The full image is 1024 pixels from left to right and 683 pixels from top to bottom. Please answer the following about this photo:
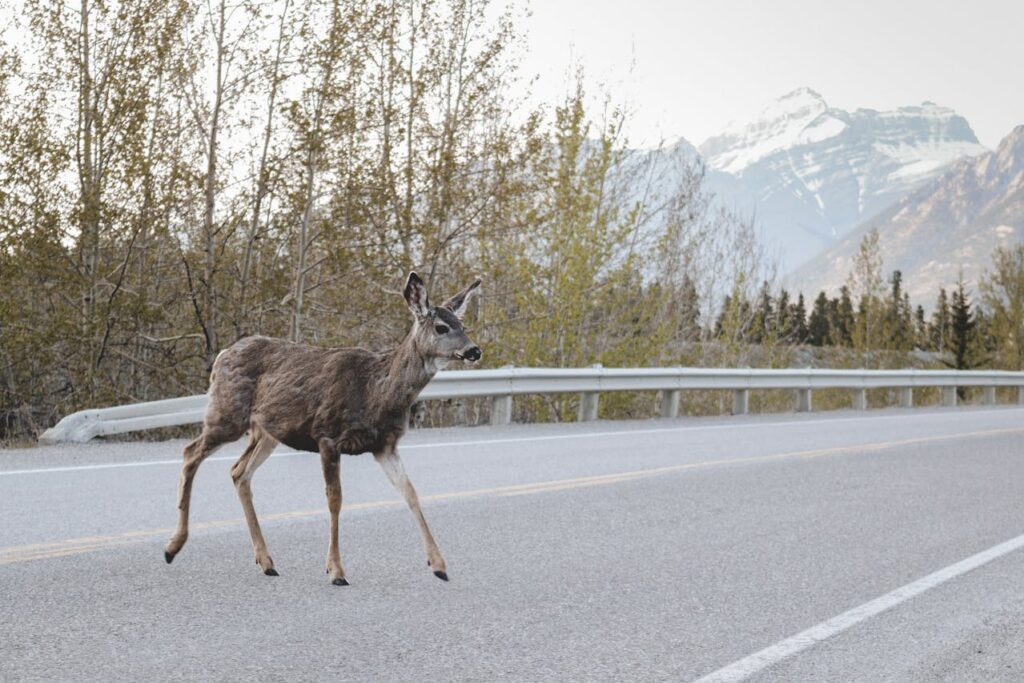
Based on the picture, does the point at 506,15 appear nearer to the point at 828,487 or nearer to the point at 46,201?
the point at 46,201

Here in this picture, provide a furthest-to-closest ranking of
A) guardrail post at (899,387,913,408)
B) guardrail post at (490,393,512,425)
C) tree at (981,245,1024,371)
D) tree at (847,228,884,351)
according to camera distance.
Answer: tree at (981,245,1024,371), tree at (847,228,884,351), guardrail post at (899,387,913,408), guardrail post at (490,393,512,425)

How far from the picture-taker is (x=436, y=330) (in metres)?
5.52

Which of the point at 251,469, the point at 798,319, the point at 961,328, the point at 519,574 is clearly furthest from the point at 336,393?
the point at 961,328

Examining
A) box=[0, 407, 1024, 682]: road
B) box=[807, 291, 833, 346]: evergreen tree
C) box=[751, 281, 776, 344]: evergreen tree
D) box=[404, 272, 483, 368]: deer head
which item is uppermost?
box=[807, 291, 833, 346]: evergreen tree

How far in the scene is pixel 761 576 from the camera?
714cm

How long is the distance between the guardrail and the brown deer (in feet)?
20.1

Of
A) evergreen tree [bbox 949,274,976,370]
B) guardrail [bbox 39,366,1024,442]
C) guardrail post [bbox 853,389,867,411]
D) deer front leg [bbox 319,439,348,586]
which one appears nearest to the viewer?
deer front leg [bbox 319,439,348,586]

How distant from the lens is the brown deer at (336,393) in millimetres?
5539

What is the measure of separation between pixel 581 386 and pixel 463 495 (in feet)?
30.5

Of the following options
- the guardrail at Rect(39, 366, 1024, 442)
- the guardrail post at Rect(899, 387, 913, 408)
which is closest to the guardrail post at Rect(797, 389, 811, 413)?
the guardrail at Rect(39, 366, 1024, 442)

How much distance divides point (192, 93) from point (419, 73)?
450 cm

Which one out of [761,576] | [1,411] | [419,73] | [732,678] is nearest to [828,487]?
[761,576]

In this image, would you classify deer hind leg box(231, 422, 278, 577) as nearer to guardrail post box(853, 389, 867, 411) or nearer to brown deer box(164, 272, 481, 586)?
brown deer box(164, 272, 481, 586)

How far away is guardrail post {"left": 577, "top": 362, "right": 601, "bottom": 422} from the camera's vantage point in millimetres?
19328
